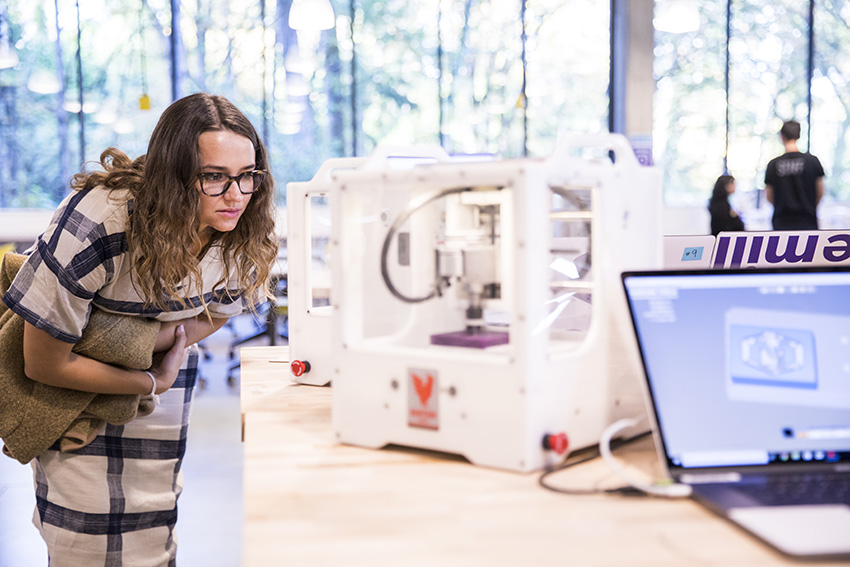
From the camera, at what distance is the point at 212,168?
1415 millimetres

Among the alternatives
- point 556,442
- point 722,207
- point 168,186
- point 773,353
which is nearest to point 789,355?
point 773,353

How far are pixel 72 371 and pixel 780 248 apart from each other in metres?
1.43

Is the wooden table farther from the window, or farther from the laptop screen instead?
the window

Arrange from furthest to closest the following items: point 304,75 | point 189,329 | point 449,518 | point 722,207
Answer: point 304,75, point 722,207, point 189,329, point 449,518

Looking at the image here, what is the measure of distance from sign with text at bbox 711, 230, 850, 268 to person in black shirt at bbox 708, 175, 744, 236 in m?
4.27

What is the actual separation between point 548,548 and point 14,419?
113cm

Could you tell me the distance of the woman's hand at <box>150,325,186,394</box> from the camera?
1574 millimetres

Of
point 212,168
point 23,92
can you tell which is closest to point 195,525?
point 212,168

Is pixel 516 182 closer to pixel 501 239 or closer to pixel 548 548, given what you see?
pixel 501 239

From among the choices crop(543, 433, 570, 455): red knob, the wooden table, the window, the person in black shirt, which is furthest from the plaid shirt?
the window

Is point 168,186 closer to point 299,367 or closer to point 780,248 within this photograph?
point 299,367

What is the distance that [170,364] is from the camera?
5.21 ft

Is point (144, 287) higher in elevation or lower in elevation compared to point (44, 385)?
higher

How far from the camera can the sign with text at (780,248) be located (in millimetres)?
1616
